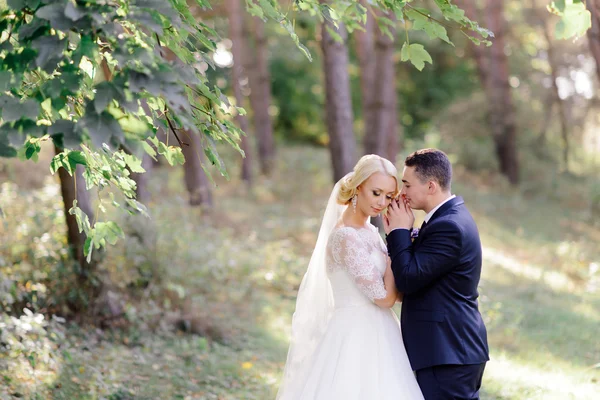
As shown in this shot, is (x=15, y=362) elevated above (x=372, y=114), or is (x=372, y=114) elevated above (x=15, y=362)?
(x=372, y=114)

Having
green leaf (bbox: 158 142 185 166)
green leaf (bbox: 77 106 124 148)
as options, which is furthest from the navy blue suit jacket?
green leaf (bbox: 77 106 124 148)

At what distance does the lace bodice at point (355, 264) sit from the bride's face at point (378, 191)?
0.21 meters

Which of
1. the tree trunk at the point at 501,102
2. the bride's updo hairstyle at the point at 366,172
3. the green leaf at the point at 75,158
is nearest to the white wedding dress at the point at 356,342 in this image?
the bride's updo hairstyle at the point at 366,172

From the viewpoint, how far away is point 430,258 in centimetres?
370

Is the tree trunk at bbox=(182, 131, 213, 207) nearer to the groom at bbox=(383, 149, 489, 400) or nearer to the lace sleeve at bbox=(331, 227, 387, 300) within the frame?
the lace sleeve at bbox=(331, 227, 387, 300)

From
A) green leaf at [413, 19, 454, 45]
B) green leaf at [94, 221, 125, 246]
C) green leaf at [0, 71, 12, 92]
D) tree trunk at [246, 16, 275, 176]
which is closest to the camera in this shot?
green leaf at [0, 71, 12, 92]

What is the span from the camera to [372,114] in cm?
1108

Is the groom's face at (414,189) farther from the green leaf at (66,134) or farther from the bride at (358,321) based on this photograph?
the green leaf at (66,134)

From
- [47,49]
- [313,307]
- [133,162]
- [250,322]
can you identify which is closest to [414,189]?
[313,307]

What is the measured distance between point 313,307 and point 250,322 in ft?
12.8

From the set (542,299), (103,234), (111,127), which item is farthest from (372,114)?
(111,127)

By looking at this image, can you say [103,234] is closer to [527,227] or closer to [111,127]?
[111,127]

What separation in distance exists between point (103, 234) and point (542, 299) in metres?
8.23

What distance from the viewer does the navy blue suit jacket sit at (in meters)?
3.72
